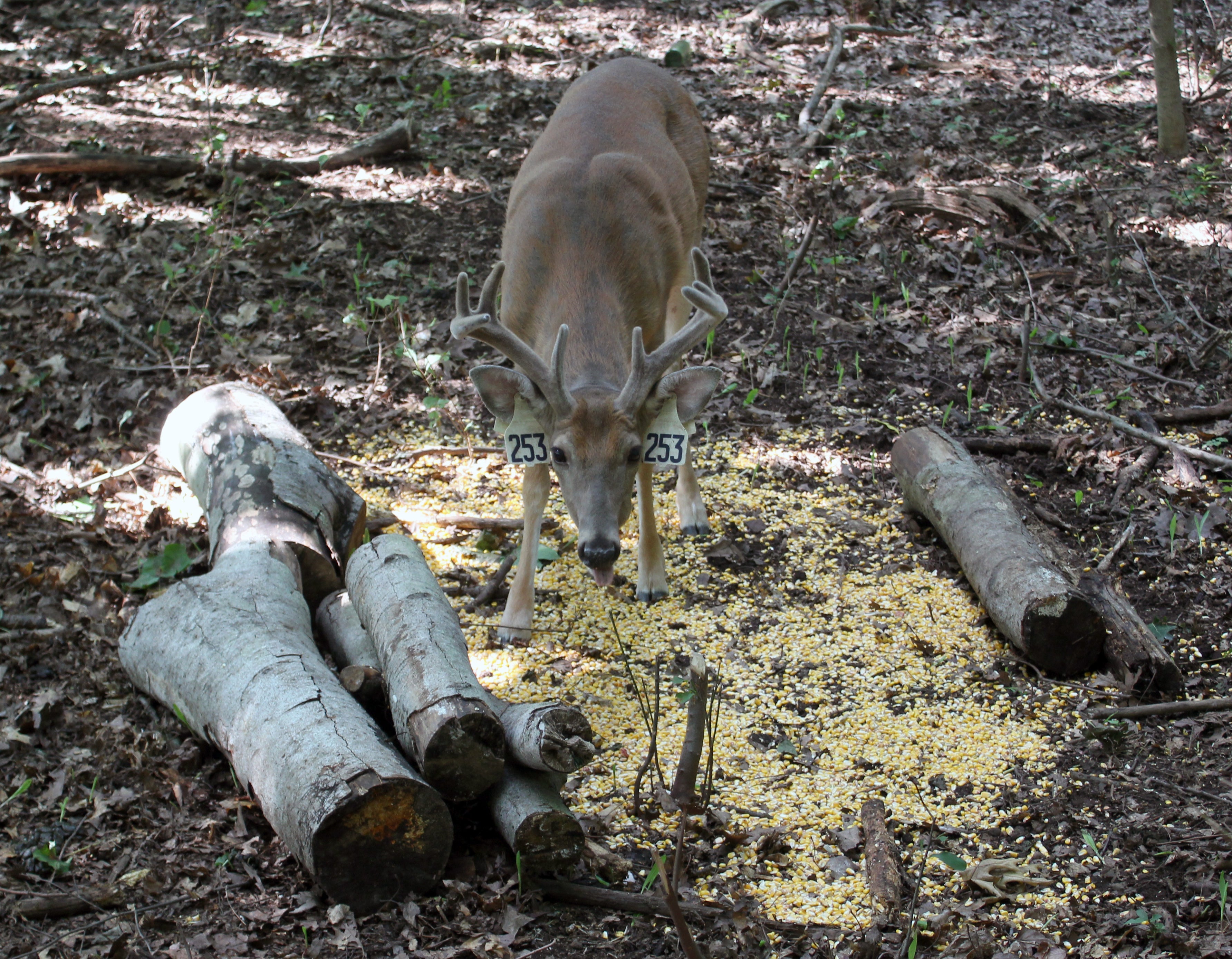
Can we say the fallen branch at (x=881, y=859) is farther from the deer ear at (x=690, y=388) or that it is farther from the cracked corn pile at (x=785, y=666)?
the deer ear at (x=690, y=388)

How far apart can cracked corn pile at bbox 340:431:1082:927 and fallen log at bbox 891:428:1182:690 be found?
20cm

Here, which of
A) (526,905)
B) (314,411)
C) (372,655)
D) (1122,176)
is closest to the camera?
(526,905)

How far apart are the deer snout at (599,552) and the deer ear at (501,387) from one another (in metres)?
0.65

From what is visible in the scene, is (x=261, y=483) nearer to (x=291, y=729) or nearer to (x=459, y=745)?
(x=291, y=729)

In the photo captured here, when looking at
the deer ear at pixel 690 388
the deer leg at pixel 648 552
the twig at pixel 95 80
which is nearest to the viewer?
the deer ear at pixel 690 388

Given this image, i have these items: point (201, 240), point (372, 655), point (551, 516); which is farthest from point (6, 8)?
point (372, 655)

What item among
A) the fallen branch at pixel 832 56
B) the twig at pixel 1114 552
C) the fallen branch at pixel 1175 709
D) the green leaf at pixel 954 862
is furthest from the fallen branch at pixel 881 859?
the fallen branch at pixel 832 56

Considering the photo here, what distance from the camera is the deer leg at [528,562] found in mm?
4902

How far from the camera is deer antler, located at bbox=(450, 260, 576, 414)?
4391 millimetres

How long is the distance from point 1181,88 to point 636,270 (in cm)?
706

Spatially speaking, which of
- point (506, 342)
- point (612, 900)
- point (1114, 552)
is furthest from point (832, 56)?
point (612, 900)

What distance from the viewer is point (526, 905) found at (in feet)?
10.7

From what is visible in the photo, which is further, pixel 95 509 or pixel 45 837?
pixel 95 509

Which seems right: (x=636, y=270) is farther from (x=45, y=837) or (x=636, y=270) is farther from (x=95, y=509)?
(x=45, y=837)
